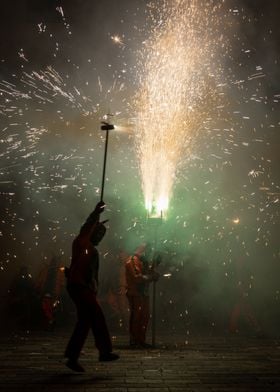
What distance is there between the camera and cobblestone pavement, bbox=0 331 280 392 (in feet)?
14.4

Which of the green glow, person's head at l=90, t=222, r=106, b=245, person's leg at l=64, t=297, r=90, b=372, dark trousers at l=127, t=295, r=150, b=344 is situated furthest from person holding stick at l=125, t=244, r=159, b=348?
person's leg at l=64, t=297, r=90, b=372

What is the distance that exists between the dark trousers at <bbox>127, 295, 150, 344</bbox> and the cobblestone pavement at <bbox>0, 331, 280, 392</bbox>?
27 centimetres

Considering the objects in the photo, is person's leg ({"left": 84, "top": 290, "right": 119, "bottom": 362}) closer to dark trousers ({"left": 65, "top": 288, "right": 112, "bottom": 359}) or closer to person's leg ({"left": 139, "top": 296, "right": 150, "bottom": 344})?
dark trousers ({"left": 65, "top": 288, "right": 112, "bottom": 359})

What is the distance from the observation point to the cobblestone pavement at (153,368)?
440 centimetres

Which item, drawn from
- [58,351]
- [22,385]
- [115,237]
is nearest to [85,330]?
[22,385]

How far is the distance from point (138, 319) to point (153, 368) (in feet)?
6.09

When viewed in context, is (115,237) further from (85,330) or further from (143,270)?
(85,330)

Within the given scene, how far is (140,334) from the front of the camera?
281 inches

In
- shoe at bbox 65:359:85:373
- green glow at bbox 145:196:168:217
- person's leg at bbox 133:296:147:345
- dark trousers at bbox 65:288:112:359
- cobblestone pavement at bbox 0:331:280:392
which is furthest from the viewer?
green glow at bbox 145:196:168:217

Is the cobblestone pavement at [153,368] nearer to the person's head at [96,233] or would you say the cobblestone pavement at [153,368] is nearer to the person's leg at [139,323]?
the person's leg at [139,323]

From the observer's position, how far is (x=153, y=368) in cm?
530

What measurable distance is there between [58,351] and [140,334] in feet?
3.78

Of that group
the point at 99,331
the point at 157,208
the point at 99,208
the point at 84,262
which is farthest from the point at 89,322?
the point at 157,208

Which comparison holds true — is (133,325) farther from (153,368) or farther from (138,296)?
(153,368)
